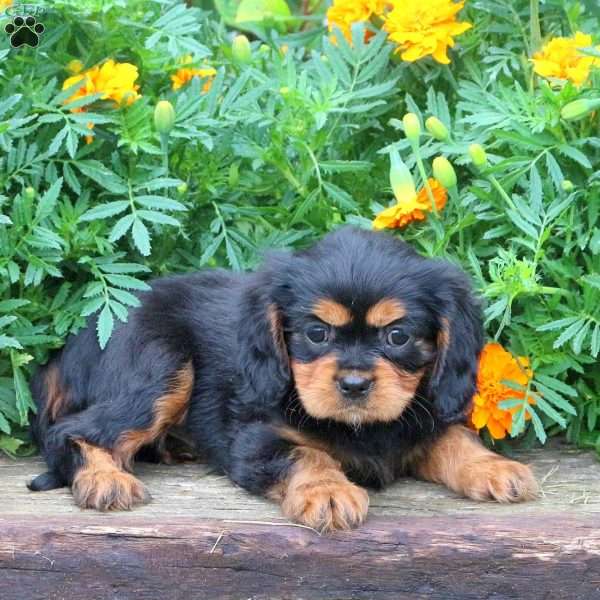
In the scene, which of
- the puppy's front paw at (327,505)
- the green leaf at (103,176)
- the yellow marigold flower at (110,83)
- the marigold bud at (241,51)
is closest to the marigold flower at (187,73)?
the marigold bud at (241,51)

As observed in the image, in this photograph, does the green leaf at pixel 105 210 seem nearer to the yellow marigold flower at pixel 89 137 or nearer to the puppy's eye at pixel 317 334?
the yellow marigold flower at pixel 89 137

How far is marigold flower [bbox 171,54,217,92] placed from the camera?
5289mm

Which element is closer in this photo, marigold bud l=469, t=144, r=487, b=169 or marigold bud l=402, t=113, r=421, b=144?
marigold bud l=469, t=144, r=487, b=169

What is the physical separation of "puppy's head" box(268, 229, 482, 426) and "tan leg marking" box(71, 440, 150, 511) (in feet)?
2.12

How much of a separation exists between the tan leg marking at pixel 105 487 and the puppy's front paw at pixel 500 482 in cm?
109

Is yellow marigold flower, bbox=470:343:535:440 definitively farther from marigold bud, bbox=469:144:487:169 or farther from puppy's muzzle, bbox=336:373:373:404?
puppy's muzzle, bbox=336:373:373:404

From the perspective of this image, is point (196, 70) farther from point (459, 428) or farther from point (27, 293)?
point (459, 428)

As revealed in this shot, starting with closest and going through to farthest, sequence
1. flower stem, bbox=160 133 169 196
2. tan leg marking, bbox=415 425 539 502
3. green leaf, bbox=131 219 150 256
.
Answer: tan leg marking, bbox=415 425 539 502
green leaf, bbox=131 219 150 256
flower stem, bbox=160 133 169 196

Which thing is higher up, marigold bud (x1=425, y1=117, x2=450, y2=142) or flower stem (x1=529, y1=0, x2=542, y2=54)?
flower stem (x1=529, y1=0, x2=542, y2=54)

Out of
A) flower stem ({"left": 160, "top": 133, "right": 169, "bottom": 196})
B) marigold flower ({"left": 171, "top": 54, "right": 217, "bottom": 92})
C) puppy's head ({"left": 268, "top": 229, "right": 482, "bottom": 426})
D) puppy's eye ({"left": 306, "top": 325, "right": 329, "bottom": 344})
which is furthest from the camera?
marigold flower ({"left": 171, "top": 54, "right": 217, "bottom": 92})

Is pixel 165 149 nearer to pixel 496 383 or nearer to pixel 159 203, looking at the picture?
pixel 159 203

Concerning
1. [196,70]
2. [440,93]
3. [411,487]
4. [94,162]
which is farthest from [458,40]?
[411,487]

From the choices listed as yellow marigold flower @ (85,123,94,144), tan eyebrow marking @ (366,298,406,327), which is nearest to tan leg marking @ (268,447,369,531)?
tan eyebrow marking @ (366,298,406,327)

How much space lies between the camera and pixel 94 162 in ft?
15.9
